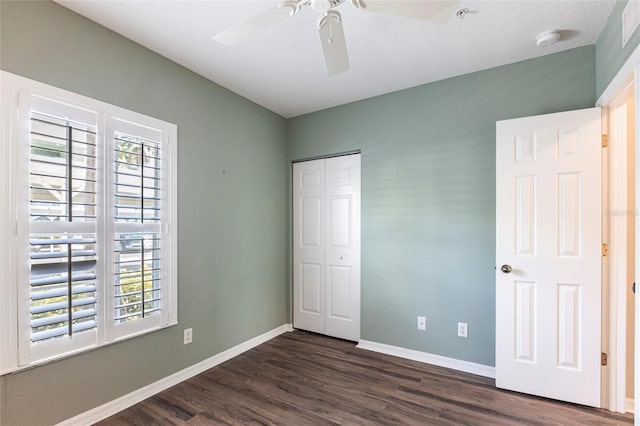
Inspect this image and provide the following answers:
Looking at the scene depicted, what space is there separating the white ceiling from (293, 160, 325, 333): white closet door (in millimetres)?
1165

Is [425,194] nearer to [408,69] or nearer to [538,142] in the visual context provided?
[538,142]

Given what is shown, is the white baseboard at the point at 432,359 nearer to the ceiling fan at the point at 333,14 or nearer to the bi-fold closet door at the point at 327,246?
the bi-fold closet door at the point at 327,246

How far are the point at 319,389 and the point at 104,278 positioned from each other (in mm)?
1817

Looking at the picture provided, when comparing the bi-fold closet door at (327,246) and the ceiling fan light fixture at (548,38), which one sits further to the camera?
the bi-fold closet door at (327,246)

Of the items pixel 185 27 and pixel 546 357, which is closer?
pixel 185 27

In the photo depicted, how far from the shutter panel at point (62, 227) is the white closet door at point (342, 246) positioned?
2292mm

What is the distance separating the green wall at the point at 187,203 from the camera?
174 cm

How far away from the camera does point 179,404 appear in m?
2.17

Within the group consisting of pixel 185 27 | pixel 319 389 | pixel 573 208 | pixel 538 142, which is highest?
pixel 185 27

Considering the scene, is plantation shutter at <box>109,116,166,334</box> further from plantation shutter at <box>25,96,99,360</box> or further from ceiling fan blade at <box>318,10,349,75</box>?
ceiling fan blade at <box>318,10,349,75</box>

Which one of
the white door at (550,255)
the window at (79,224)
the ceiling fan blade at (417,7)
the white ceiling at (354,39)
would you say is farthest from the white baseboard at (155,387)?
the ceiling fan blade at (417,7)

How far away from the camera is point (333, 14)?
146cm

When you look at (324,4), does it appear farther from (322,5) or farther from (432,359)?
(432,359)

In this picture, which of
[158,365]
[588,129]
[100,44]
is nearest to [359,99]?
[588,129]
